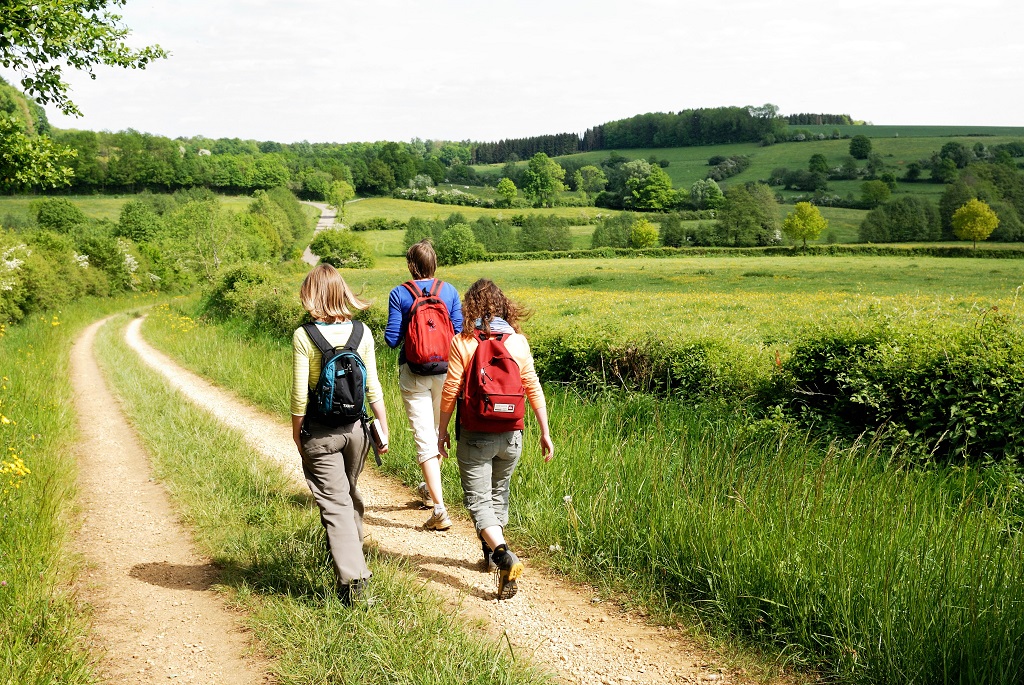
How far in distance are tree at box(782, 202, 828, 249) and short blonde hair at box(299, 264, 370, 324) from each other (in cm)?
7357

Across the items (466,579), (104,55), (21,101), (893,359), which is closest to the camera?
(466,579)

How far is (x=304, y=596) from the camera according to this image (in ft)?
14.5

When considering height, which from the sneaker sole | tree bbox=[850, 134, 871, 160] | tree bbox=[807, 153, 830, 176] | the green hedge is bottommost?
the green hedge

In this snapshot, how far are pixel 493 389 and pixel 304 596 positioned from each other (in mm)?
1834

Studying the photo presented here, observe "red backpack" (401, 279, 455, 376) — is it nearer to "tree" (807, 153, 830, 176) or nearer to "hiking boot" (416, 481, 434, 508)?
"hiking boot" (416, 481, 434, 508)

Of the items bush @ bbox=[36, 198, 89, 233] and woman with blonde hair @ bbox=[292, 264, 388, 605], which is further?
bush @ bbox=[36, 198, 89, 233]

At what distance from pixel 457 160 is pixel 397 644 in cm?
17795

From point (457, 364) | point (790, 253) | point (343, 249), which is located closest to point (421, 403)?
point (457, 364)

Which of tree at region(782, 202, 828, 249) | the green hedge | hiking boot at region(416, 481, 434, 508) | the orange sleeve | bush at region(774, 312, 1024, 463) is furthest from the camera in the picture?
tree at region(782, 202, 828, 249)

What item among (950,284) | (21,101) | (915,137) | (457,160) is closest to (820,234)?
(950,284)

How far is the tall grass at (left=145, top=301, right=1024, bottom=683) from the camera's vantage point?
11.5 feet

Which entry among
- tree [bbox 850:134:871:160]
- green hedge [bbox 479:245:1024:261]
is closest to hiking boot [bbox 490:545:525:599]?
green hedge [bbox 479:245:1024:261]

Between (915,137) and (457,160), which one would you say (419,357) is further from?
(457,160)

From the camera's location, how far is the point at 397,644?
3801mm
